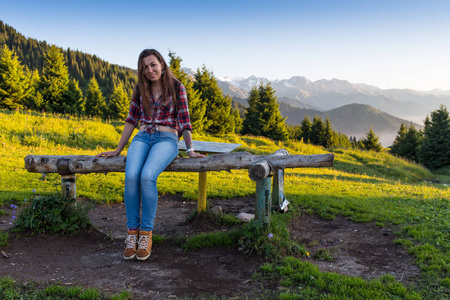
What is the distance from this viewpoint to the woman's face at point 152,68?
4770mm

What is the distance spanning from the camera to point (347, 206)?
7.82m

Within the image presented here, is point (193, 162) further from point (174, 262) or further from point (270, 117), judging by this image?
point (270, 117)

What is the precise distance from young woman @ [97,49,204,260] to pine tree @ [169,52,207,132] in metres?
17.8

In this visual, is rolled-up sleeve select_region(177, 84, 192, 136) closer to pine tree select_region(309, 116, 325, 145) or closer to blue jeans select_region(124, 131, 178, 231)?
blue jeans select_region(124, 131, 178, 231)

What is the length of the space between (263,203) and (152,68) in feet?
9.24

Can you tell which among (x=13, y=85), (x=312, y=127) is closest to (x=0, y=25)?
(x=13, y=85)

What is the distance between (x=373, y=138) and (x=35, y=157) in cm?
4923

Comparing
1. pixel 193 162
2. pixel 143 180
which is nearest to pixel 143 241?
pixel 143 180

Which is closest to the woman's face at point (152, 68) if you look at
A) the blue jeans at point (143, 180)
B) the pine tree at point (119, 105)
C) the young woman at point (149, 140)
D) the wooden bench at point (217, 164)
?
the young woman at point (149, 140)

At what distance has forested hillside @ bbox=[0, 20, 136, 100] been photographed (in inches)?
4518

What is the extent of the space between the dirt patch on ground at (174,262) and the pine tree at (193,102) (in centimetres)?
1783

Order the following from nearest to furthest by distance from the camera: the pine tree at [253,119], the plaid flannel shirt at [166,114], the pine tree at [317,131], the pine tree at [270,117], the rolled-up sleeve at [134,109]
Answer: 1. the plaid flannel shirt at [166,114]
2. the rolled-up sleeve at [134,109]
3. the pine tree at [270,117]
4. the pine tree at [253,119]
5. the pine tree at [317,131]

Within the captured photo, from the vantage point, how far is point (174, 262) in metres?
4.37

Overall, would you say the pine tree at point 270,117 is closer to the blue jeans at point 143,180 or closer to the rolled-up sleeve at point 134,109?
the rolled-up sleeve at point 134,109
